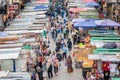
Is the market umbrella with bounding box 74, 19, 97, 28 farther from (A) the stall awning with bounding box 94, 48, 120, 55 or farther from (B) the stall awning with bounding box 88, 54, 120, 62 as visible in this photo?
(B) the stall awning with bounding box 88, 54, 120, 62

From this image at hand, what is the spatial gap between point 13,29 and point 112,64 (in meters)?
10.4

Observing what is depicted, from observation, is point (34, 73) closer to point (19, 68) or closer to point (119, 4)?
point (19, 68)

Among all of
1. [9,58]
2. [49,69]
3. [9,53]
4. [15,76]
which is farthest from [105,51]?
[15,76]

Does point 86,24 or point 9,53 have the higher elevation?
point 9,53

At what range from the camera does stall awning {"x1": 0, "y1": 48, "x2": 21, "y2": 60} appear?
17.2 metres

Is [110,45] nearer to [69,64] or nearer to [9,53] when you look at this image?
[69,64]

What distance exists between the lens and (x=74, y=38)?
3033 centimetres

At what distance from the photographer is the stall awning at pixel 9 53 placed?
1722 cm

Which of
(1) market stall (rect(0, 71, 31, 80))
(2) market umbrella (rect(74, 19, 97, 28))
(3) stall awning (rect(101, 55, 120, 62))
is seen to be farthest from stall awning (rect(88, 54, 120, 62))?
(2) market umbrella (rect(74, 19, 97, 28))

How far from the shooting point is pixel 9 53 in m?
18.0

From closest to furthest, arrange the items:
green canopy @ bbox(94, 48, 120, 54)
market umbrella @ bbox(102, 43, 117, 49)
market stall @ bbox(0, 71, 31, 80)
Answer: market stall @ bbox(0, 71, 31, 80) < green canopy @ bbox(94, 48, 120, 54) < market umbrella @ bbox(102, 43, 117, 49)

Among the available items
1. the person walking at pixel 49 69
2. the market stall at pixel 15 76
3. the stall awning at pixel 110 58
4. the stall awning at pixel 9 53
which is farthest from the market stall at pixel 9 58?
the stall awning at pixel 110 58

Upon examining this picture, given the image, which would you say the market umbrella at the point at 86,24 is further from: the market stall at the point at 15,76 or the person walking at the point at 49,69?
the market stall at the point at 15,76

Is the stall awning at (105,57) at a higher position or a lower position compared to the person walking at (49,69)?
higher
